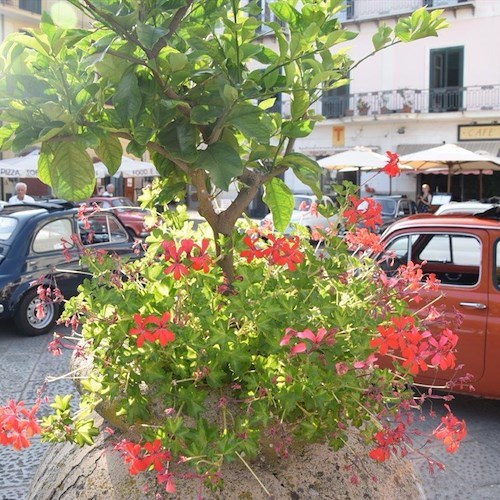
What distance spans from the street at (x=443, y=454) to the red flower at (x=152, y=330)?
2.28 m

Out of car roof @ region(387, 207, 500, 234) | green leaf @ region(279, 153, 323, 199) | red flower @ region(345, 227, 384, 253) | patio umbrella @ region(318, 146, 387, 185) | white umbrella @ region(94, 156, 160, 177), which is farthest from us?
A: white umbrella @ region(94, 156, 160, 177)

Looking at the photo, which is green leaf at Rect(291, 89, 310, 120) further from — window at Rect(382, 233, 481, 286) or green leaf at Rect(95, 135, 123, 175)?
window at Rect(382, 233, 481, 286)

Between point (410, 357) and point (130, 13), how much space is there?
3.39 feet

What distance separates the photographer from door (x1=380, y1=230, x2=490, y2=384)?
4707 mm

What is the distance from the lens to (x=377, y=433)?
5.55 ft

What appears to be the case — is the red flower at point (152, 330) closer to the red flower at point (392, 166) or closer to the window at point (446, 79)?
the red flower at point (392, 166)

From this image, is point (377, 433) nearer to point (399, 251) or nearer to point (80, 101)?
point (80, 101)

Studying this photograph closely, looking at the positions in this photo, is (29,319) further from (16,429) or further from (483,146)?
(483,146)

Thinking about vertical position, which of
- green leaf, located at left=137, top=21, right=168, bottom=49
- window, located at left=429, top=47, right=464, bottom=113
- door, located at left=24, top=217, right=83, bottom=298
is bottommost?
door, located at left=24, top=217, right=83, bottom=298

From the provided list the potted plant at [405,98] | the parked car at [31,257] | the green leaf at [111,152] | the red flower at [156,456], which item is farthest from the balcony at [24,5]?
the red flower at [156,456]

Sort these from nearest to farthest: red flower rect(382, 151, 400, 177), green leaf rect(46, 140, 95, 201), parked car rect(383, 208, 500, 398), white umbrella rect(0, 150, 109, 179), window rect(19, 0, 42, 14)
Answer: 1. green leaf rect(46, 140, 95, 201)
2. red flower rect(382, 151, 400, 177)
3. parked car rect(383, 208, 500, 398)
4. white umbrella rect(0, 150, 109, 179)
5. window rect(19, 0, 42, 14)

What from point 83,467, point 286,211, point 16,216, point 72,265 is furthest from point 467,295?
point 16,216

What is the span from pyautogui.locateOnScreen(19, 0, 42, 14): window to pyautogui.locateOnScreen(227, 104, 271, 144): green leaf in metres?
32.1

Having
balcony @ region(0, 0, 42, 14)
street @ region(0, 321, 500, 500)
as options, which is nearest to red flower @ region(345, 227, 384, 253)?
street @ region(0, 321, 500, 500)
